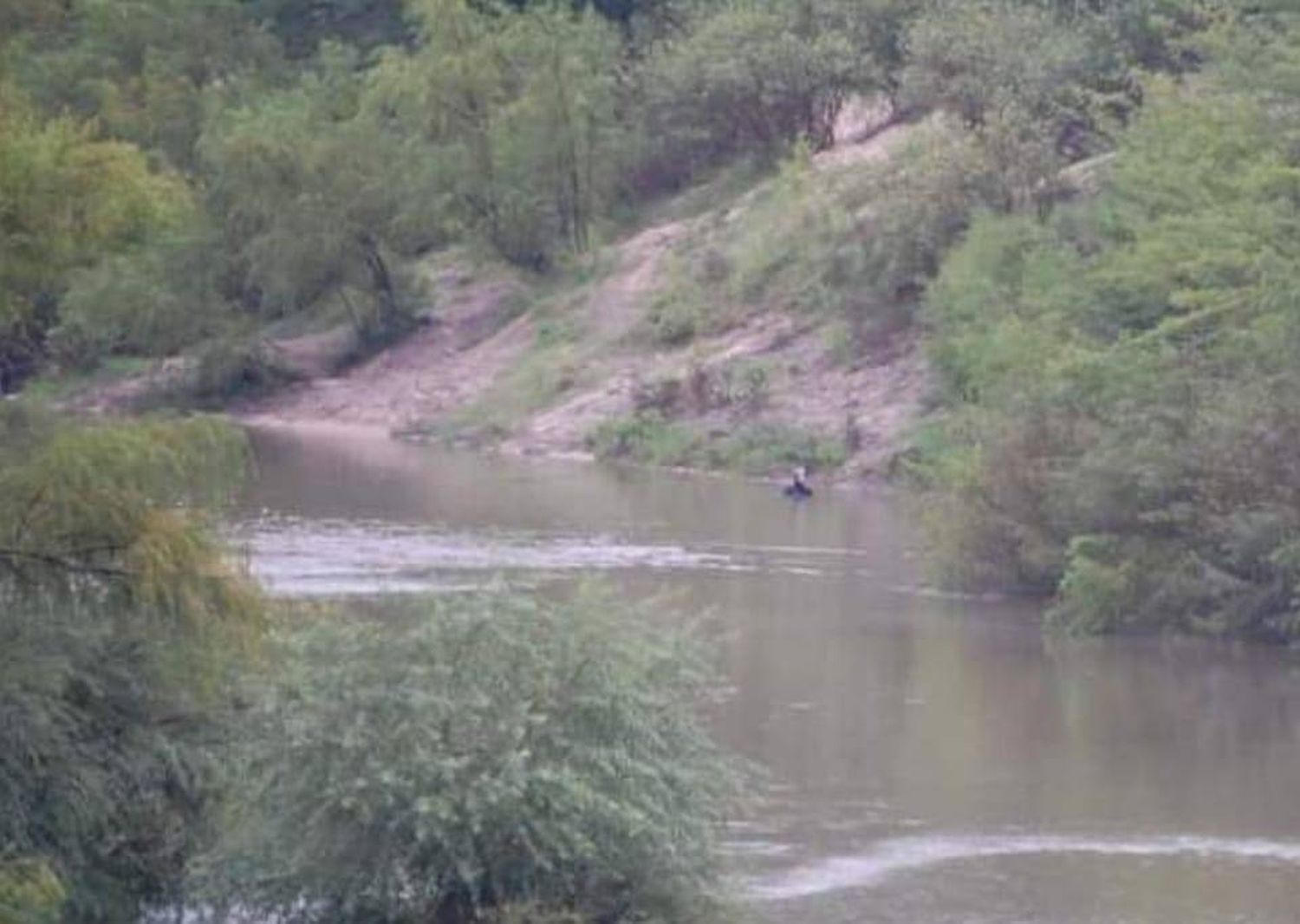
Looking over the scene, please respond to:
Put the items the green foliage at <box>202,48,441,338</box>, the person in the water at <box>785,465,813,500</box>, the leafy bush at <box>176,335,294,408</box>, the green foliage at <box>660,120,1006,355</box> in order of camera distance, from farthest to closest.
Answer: the green foliage at <box>202,48,441,338</box>
the leafy bush at <box>176,335,294,408</box>
the green foliage at <box>660,120,1006,355</box>
the person in the water at <box>785,465,813,500</box>

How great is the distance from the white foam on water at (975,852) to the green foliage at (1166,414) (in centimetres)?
1115

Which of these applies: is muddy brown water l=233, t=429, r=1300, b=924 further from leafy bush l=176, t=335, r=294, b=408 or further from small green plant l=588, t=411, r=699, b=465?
leafy bush l=176, t=335, r=294, b=408

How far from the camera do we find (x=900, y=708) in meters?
33.9

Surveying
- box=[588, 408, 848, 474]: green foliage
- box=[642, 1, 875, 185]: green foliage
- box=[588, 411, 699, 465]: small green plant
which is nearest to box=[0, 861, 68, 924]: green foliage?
box=[588, 408, 848, 474]: green foliage

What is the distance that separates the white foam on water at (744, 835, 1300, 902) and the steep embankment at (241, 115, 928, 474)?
32.9 meters

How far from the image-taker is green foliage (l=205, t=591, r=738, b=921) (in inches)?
774

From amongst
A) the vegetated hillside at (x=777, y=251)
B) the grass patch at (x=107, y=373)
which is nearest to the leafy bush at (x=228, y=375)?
the vegetated hillside at (x=777, y=251)

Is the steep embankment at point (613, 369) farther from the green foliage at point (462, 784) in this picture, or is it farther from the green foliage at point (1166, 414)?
the green foliage at point (462, 784)

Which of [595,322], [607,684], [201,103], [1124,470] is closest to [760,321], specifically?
[595,322]

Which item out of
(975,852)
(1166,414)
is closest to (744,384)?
(1166,414)

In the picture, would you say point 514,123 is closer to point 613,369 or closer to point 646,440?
point 613,369

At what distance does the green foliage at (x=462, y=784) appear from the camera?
19.7 meters

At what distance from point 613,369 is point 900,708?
1440 inches

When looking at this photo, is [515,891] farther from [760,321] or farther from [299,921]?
[760,321]
